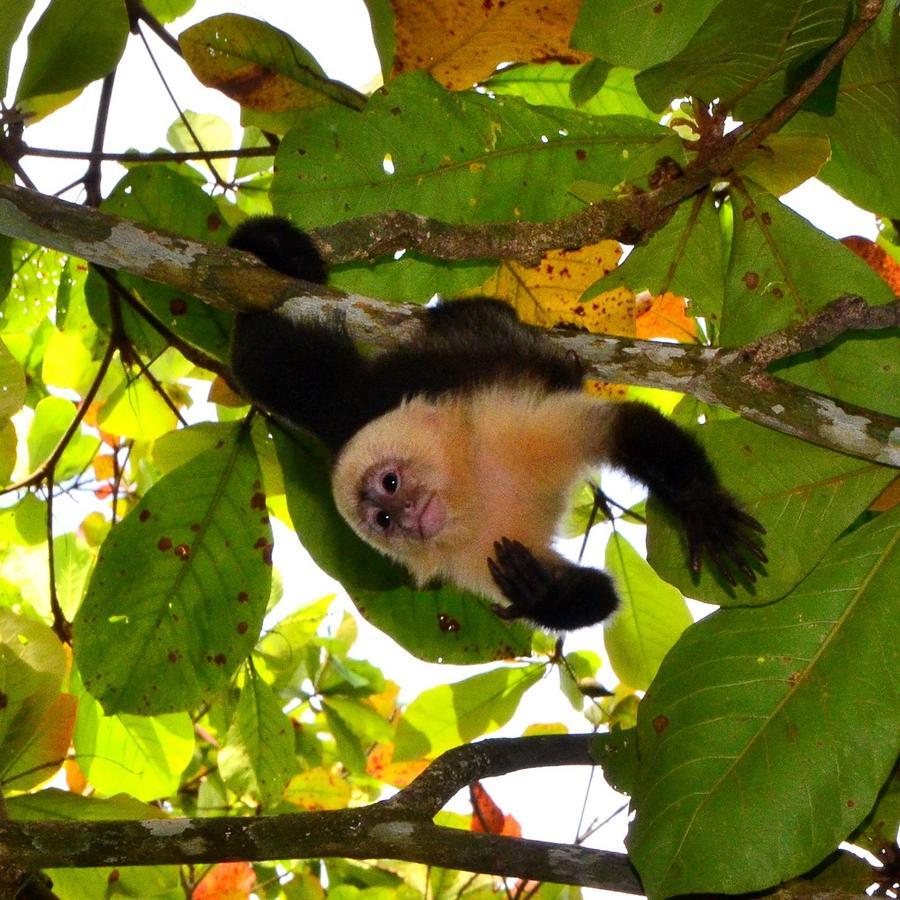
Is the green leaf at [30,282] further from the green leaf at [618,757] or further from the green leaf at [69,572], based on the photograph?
the green leaf at [618,757]

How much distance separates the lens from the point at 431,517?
2.28 m

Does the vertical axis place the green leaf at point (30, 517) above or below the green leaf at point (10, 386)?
above

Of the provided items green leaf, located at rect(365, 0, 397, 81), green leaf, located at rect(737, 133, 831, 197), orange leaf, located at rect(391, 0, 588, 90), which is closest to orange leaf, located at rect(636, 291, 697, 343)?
orange leaf, located at rect(391, 0, 588, 90)

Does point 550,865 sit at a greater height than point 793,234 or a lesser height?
lesser

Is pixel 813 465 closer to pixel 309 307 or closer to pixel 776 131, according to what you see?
pixel 776 131

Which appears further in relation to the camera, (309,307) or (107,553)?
(107,553)

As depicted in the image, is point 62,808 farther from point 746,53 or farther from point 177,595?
point 746,53

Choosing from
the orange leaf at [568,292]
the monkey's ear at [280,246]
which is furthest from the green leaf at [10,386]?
the orange leaf at [568,292]

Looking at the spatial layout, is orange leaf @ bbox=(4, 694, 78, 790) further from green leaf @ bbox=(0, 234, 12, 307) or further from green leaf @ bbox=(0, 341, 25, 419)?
green leaf @ bbox=(0, 234, 12, 307)

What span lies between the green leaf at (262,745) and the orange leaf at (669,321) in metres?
1.30

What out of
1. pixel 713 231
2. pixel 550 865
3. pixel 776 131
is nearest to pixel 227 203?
pixel 713 231

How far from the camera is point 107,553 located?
222cm

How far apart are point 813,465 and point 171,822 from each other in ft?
3.54

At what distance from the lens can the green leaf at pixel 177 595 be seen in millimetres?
2189
